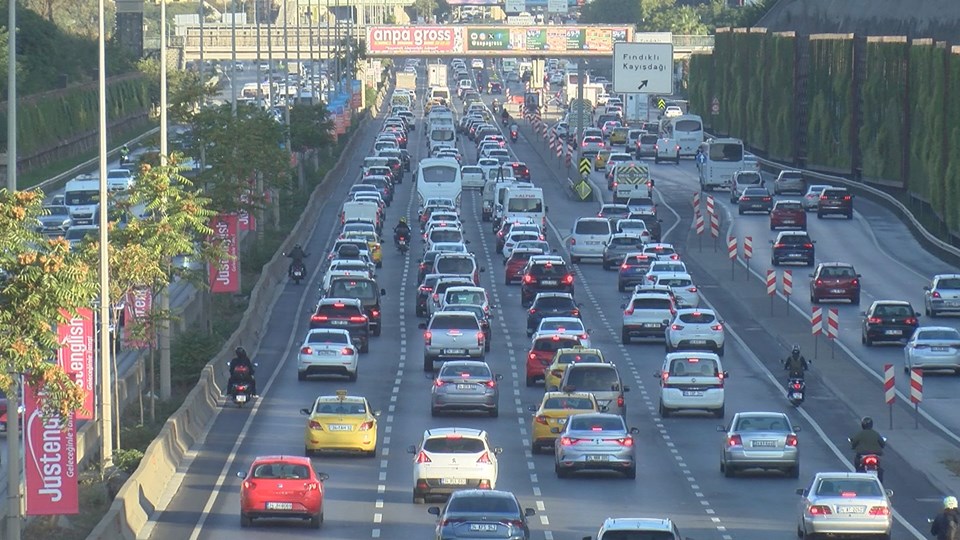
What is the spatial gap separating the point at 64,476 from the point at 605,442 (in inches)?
469

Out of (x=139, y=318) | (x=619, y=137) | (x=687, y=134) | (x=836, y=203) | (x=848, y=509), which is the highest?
(x=139, y=318)

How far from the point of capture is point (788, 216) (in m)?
87.1

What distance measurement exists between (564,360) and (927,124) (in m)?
40.1

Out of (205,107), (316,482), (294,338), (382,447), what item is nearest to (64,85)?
(205,107)

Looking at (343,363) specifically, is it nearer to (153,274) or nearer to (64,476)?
(153,274)

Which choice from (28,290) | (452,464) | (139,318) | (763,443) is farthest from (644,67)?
(28,290)

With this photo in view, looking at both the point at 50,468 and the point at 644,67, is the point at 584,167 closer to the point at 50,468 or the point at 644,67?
the point at 644,67

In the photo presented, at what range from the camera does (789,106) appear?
115250 millimetres

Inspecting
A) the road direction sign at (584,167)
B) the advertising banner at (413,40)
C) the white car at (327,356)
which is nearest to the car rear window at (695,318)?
the white car at (327,356)

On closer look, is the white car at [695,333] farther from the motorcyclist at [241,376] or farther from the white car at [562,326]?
the motorcyclist at [241,376]

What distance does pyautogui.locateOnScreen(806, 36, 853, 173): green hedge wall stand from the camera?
4077 inches

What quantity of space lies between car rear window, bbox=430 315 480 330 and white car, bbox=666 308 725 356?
217 inches

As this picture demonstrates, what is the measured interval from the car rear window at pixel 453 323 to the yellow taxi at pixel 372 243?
22.4 metres

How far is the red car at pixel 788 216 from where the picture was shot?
87.0m
